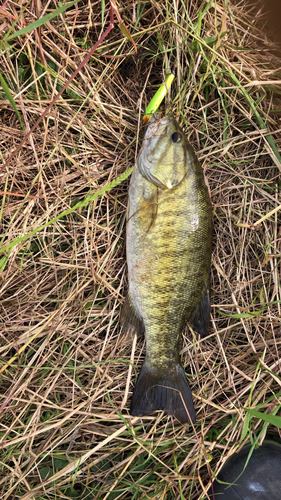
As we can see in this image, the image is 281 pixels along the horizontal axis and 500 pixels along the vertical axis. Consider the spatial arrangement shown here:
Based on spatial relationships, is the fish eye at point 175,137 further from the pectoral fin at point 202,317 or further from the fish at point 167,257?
the pectoral fin at point 202,317

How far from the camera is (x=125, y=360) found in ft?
7.20

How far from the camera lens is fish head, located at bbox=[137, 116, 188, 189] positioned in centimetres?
201

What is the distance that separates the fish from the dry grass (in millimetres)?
162

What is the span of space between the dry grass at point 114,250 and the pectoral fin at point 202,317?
12 cm

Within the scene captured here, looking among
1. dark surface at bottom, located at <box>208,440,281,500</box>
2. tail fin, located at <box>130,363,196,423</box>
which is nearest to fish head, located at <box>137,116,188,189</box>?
tail fin, located at <box>130,363,196,423</box>

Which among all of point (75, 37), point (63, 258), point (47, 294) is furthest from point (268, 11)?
point (47, 294)

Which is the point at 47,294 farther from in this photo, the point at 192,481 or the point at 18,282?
the point at 192,481

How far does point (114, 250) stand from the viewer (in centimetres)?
234

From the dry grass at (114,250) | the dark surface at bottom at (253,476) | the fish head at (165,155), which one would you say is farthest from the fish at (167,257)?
the dark surface at bottom at (253,476)

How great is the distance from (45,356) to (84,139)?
1.51 meters

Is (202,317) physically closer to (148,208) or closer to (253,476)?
(148,208)

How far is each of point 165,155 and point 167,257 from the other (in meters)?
0.64

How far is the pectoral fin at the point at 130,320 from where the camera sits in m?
2.23

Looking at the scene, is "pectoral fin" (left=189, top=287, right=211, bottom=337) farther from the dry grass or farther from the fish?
the dry grass
